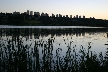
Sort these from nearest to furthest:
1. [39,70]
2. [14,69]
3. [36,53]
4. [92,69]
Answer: [92,69]
[14,69]
[39,70]
[36,53]

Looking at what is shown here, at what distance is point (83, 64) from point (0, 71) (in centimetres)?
732

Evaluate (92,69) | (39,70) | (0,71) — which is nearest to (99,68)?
(92,69)

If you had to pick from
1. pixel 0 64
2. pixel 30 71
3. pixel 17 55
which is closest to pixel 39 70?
pixel 30 71

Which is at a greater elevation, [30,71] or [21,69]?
[21,69]

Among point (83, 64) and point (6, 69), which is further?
point (6, 69)

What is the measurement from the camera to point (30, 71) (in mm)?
14914

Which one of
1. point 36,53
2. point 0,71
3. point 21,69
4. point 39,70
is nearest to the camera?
point 21,69

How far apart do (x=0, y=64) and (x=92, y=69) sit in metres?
8.27

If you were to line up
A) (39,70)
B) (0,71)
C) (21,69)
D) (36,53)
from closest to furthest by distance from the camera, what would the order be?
(21,69) < (0,71) < (39,70) < (36,53)

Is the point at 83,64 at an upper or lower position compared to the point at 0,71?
upper

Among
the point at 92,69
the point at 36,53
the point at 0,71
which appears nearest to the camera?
the point at 92,69

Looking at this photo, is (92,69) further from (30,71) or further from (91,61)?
(30,71)

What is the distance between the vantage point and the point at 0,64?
15.2m

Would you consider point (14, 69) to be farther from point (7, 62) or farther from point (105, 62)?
point (105, 62)
